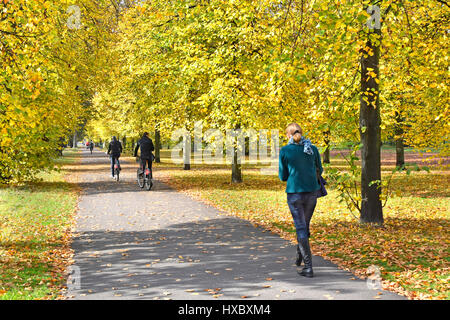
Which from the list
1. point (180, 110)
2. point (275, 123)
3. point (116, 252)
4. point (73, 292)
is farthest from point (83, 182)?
point (73, 292)

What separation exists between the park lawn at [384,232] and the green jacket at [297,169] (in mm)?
1457

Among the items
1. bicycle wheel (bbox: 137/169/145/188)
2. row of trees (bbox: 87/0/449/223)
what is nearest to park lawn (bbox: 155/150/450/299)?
row of trees (bbox: 87/0/449/223)

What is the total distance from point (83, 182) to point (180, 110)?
5.96 meters

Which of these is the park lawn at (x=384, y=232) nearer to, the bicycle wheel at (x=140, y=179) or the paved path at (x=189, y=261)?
the paved path at (x=189, y=261)

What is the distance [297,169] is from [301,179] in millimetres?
148

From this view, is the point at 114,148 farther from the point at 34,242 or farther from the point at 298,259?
the point at 298,259

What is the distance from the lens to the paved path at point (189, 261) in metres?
5.75

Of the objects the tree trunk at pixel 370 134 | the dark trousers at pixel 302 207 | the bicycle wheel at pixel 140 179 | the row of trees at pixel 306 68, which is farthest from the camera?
the bicycle wheel at pixel 140 179

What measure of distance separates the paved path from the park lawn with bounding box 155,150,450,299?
0.54 meters

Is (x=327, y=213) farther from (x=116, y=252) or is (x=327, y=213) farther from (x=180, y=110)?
(x=180, y=110)

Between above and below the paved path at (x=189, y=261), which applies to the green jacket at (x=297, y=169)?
above

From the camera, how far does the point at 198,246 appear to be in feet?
28.2

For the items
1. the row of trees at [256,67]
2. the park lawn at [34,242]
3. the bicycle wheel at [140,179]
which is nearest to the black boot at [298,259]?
the row of trees at [256,67]

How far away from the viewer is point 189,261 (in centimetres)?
744
